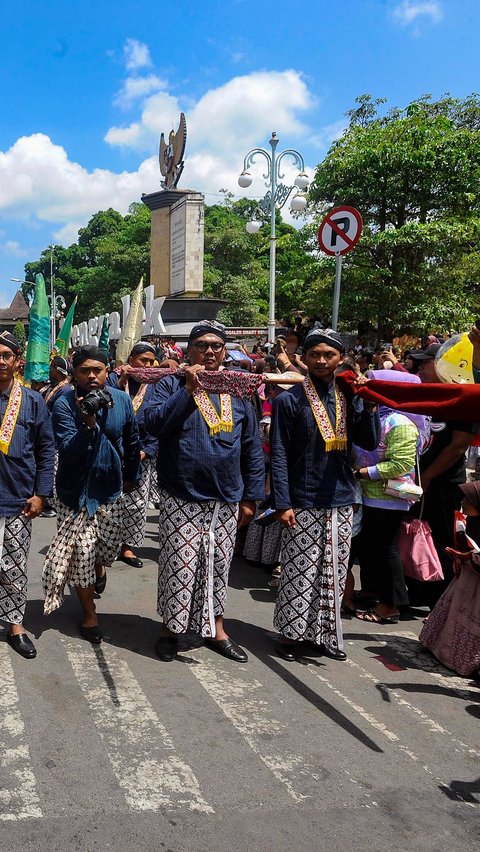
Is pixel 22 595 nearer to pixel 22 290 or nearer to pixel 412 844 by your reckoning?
pixel 412 844

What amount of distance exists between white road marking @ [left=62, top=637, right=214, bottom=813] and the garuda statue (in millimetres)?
29703

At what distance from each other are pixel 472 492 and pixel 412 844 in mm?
1996

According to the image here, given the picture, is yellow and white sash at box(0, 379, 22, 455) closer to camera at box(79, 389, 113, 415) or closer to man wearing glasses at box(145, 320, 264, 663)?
camera at box(79, 389, 113, 415)

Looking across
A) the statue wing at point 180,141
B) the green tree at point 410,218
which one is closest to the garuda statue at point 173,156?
the statue wing at point 180,141

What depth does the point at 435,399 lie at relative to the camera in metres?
3.29

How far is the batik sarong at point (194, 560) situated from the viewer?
421cm

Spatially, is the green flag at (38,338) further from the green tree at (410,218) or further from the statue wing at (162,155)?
the statue wing at (162,155)

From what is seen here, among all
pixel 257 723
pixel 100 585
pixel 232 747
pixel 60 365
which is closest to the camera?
pixel 232 747

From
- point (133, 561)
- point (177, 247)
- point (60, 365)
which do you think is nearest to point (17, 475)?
point (133, 561)

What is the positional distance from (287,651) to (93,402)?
1.94 m

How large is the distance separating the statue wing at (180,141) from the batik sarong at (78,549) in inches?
1148

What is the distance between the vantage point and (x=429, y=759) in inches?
129

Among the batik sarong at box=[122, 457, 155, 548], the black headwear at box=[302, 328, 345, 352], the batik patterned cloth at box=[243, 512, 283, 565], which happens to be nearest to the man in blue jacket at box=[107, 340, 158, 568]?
the batik sarong at box=[122, 457, 155, 548]

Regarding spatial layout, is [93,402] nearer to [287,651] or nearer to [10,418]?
[10,418]
